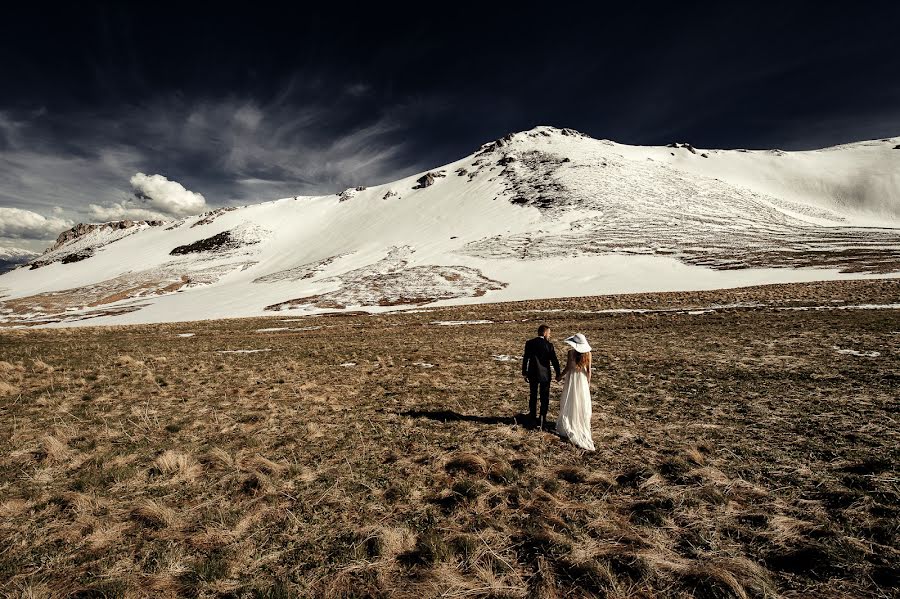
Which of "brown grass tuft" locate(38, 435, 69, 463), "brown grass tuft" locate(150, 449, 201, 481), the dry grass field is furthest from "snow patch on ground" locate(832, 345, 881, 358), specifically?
"brown grass tuft" locate(38, 435, 69, 463)

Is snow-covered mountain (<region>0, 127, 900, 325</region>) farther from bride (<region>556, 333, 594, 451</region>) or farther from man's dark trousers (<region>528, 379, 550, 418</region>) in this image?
bride (<region>556, 333, 594, 451</region>)

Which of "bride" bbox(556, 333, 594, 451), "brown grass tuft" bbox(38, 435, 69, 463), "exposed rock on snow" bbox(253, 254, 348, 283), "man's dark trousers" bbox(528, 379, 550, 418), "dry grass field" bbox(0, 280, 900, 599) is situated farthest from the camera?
"exposed rock on snow" bbox(253, 254, 348, 283)

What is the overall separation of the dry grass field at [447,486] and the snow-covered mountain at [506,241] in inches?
1871

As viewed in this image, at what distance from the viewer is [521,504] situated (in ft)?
19.3

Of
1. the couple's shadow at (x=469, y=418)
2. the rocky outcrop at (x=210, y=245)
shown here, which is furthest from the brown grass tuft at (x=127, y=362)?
the rocky outcrop at (x=210, y=245)

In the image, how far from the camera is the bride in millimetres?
8242

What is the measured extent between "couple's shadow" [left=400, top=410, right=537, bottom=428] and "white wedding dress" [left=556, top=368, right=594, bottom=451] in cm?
113

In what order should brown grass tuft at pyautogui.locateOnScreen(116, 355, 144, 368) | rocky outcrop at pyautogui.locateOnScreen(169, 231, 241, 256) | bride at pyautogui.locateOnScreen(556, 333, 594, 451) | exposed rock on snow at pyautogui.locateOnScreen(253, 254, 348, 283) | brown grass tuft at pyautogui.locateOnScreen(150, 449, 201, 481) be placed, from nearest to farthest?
1. brown grass tuft at pyautogui.locateOnScreen(150, 449, 201, 481)
2. bride at pyautogui.locateOnScreen(556, 333, 594, 451)
3. brown grass tuft at pyautogui.locateOnScreen(116, 355, 144, 368)
4. exposed rock on snow at pyautogui.locateOnScreen(253, 254, 348, 283)
5. rocky outcrop at pyautogui.locateOnScreen(169, 231, 241, 256)

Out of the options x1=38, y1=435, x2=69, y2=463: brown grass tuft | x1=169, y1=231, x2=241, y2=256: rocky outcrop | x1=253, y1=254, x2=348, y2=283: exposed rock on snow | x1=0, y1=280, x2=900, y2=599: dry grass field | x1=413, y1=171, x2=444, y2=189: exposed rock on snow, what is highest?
x1=413, y1=171, x2=444, y2=189: exposed rock on snow

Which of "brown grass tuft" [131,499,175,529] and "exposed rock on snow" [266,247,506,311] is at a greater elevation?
"exposed rock on snow" [266,247,506,311]

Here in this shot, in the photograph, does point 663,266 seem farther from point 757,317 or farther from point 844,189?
point 844,189

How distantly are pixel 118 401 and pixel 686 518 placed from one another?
15.4m

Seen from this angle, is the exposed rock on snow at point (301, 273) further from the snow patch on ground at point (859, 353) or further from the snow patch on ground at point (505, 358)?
the snow patch on ground at point (859, 353)

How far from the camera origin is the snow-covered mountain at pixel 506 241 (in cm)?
6644
